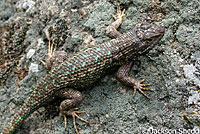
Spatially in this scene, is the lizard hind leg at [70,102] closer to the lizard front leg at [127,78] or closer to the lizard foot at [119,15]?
the lizard front leg at [127,78]

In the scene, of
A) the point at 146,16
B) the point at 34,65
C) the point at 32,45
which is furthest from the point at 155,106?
the point at 32,45

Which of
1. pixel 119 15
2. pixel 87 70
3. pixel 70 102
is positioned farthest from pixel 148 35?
pixel 70 102

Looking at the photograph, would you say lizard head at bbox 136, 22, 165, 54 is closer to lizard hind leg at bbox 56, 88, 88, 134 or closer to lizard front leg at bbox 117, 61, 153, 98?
lizard front leg at bbox 117, 61, 153, 98

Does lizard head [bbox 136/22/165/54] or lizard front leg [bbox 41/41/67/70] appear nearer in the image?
lizard head [bbox 136/22/165/54]

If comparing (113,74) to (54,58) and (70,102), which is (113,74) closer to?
(70,102)

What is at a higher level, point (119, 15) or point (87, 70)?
point (119, 15)

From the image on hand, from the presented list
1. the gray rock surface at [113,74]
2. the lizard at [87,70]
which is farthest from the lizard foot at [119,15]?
the lizard at [87,70]

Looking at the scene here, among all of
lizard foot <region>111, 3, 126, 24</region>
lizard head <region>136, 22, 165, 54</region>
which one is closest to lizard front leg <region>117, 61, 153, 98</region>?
lizard head <region>136, 22, 165, 54</region>
